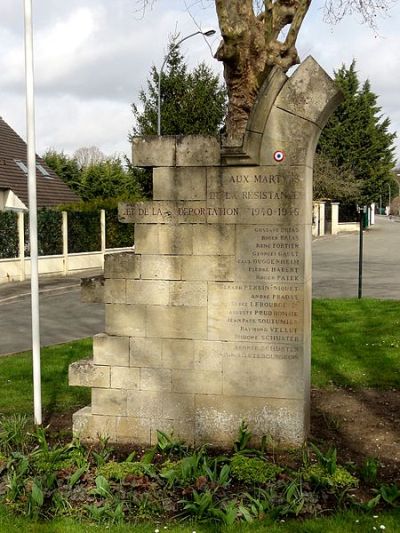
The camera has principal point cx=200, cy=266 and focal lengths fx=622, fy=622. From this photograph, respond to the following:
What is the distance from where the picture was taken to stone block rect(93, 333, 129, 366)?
Answer: 5906mm

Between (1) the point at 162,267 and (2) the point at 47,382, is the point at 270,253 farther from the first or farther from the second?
(2) the point at 47,382

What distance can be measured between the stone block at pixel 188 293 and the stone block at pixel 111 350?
63 centimetres

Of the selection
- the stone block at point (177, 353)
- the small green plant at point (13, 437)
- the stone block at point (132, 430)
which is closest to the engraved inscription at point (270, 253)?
the stone block at point (177, 353)

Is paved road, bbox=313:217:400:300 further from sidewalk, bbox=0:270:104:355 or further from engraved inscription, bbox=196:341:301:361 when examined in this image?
engraved inscription, bbox=196:341:301:361

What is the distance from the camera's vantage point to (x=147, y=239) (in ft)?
19.1

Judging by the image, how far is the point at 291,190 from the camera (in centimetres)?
551

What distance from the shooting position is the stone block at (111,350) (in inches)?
233

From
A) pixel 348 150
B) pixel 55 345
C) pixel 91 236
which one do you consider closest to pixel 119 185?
pixel 91 236

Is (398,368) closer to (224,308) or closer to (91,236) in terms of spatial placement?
(224,308)

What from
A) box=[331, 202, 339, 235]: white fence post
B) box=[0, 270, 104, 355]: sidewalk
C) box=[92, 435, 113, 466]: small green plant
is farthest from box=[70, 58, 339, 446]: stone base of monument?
box=[331, 202, 339, 235]: white fence post

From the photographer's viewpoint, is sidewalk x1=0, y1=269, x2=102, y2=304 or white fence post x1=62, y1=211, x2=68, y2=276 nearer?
sidewalk x1=0, y1=269, x2=102, y2=304

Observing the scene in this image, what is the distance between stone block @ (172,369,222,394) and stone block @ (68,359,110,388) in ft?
2.22

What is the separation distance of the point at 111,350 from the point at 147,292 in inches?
26.2

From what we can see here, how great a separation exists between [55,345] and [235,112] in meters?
5.07
